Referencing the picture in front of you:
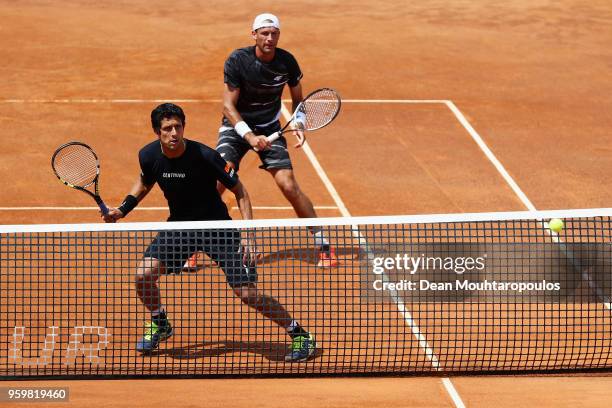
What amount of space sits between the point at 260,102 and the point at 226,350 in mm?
2851

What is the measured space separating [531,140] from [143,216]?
541 centimetres

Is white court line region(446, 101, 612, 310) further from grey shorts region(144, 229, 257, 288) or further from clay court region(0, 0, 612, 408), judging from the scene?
grey shorts region(144, 229, 257, 288)

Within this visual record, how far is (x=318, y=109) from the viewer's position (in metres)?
10.8

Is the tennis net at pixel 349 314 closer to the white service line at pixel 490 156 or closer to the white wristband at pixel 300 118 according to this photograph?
the white wristband at pixel 300 118

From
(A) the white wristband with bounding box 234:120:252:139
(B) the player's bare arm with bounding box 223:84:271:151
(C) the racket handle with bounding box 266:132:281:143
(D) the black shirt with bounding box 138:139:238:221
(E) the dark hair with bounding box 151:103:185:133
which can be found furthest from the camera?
(A) the white wristband with bounding box 234:120:252:139

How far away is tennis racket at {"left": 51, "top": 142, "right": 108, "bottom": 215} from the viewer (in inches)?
358

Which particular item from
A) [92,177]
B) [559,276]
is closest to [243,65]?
[92,177]

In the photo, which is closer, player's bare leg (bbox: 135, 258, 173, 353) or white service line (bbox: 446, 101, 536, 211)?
player's bare leg (bbox: 135, 258, 173, 353)

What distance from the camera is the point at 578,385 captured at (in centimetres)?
841

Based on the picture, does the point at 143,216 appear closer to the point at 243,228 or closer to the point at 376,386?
the point at 243,228

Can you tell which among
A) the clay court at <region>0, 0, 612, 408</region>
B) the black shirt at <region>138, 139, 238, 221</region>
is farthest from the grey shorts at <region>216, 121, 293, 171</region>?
the black shirt at <region>138, 139, 238, 221</region>

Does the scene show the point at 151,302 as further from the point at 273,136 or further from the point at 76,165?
the point at 273,136

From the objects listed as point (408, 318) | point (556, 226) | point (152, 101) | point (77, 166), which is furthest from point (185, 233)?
point (152, 101)

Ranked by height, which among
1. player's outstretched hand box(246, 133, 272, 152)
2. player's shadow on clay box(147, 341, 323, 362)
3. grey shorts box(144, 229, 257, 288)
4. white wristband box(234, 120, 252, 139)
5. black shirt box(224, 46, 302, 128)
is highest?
black shirt box(224, 46, 302, 128)
